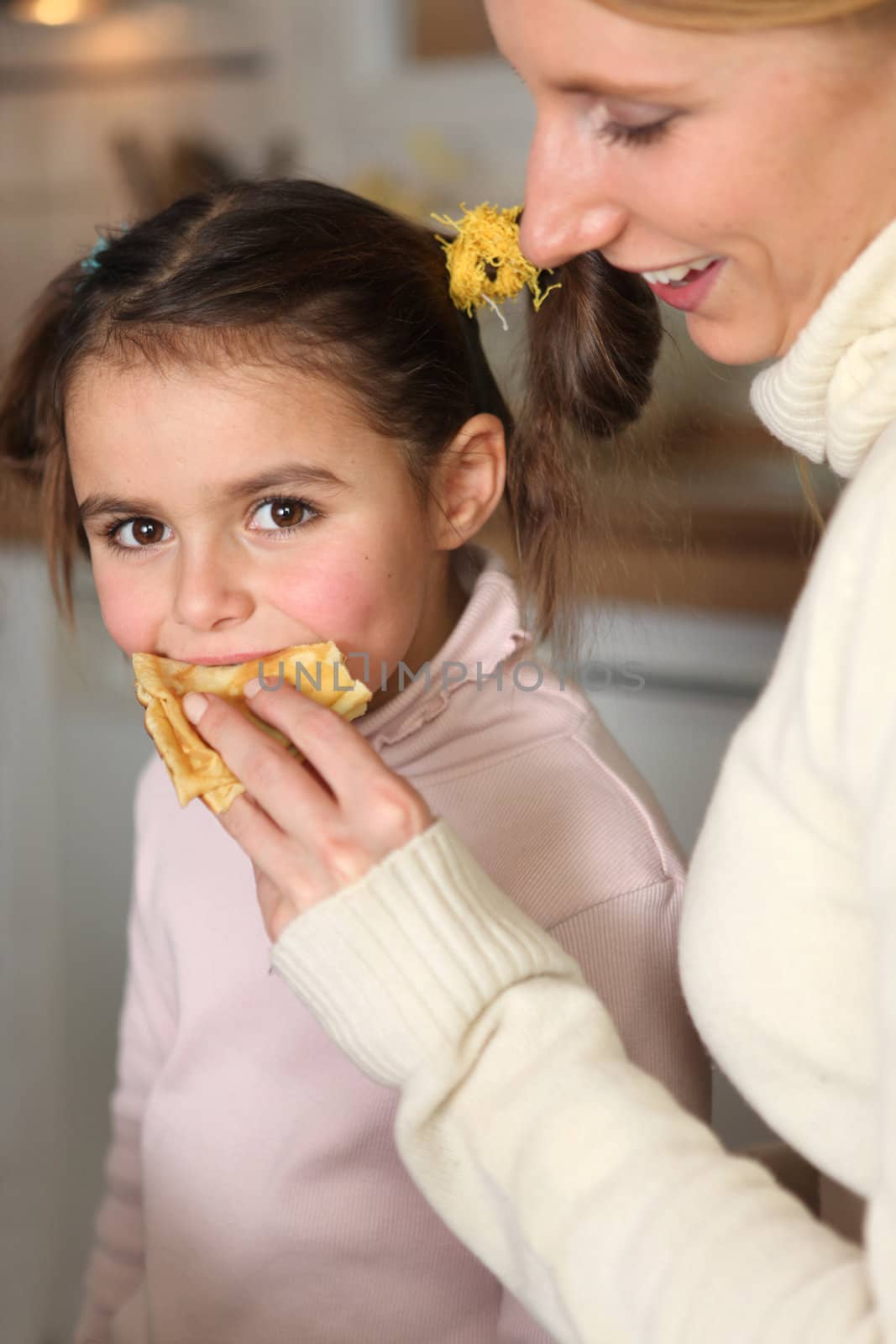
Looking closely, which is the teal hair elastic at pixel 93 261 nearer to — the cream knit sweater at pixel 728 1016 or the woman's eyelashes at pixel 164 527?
the woman's eyelashes at pixel 164 527

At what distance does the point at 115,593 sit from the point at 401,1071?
0.47m

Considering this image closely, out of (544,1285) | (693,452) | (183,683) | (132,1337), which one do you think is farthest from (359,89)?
(544,1285)

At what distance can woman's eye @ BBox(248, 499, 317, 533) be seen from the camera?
1003mm

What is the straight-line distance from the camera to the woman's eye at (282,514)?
3.29ft

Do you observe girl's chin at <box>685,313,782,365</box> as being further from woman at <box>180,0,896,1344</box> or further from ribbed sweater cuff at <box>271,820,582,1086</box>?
ribbed sweater cuff at <box>271,820,582,1086</box>

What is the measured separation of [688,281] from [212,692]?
1.42 ft

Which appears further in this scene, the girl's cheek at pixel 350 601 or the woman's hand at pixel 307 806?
the girl's cheek at pixel 350 601

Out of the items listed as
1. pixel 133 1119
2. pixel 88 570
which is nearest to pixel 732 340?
pixel 133 1119

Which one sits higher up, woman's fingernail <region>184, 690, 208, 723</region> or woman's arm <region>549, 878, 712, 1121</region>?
woman's fingernail <region>184, 690, 208, 723</region>

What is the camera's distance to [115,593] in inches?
41.4

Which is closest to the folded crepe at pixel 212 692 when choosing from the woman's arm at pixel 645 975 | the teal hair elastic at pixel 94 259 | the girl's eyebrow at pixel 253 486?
the girl's eyebrow at pixel 253 486

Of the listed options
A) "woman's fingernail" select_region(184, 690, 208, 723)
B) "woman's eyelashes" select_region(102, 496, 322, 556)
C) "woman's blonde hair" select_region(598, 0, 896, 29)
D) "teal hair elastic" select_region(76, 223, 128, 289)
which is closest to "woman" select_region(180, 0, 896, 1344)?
"woman's blonde hair" select_region(598, 0, 896, 29)

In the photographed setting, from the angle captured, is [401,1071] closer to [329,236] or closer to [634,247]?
[634,247]

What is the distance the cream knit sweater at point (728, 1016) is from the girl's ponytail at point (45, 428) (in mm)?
631
